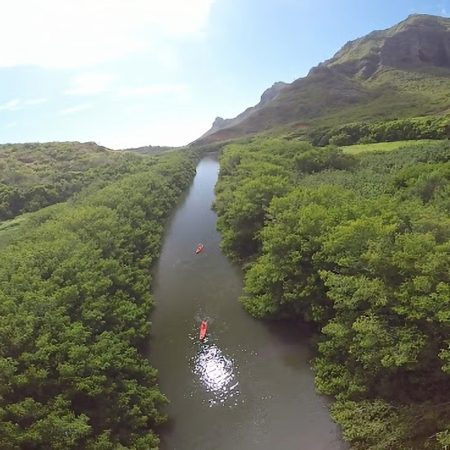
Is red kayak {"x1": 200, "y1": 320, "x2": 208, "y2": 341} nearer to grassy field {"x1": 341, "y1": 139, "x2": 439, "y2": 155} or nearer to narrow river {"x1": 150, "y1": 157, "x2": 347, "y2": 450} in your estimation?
narrow river {"x1": 150, "y1": 157, "x2": 347, "y2": 450}

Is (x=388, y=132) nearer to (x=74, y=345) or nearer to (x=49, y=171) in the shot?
(x=49, y=171)

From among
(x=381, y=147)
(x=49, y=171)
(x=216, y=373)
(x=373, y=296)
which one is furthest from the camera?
(x=49, y=171)

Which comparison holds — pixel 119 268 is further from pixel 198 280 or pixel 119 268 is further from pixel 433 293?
pixel 433 293

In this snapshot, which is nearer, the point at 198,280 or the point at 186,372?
the point at 186,372

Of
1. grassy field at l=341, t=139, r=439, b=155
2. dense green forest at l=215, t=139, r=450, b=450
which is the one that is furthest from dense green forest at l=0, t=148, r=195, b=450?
grassy field at l=341, t=139, r=439, b=155

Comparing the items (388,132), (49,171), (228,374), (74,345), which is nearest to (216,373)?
(228,374)

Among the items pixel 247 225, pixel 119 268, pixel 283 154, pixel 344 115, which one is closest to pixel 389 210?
pixel 247 225

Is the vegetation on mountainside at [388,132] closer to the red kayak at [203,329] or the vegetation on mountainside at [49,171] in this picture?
the vegetation on mountainside at [49,171]
